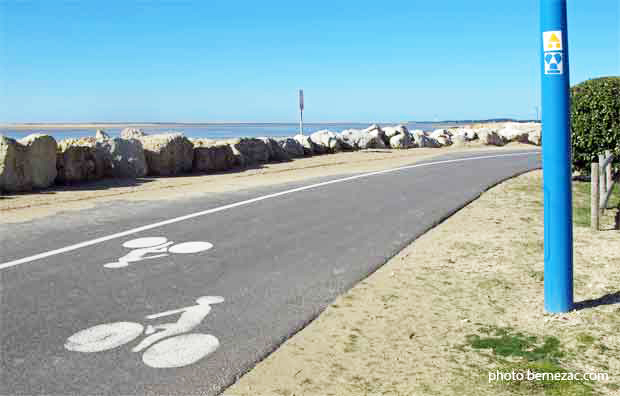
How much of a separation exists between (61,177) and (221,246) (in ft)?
23.0

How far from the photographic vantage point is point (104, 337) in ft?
13.3

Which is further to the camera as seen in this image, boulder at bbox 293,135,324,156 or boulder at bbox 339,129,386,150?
boulder at bbox 339,129,386,150

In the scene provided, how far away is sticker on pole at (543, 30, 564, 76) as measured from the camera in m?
4.27

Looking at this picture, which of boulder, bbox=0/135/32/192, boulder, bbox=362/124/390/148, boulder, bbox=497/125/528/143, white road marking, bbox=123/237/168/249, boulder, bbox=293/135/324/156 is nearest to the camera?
white road marking, bbox=123/237/168/249

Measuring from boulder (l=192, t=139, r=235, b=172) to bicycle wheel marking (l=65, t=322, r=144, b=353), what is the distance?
11320 millimetres

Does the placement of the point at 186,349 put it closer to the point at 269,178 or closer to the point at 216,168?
the point at 269,178

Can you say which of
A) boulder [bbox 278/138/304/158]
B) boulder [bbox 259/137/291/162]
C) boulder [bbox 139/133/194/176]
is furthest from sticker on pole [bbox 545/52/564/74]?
boulder [bbox 278/138/304/158]

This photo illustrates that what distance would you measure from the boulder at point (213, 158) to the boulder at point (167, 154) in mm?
378

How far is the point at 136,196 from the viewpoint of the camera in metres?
10.5

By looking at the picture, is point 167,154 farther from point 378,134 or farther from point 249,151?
point 378,134

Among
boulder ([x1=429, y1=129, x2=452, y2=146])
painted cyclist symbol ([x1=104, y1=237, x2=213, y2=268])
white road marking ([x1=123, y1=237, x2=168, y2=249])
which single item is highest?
boulder ([x1=429, y1=129, x2=452, y2=146])

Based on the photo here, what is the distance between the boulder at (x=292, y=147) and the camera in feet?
64.3

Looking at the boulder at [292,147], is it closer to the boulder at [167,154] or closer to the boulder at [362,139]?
the boulder at [362,139]

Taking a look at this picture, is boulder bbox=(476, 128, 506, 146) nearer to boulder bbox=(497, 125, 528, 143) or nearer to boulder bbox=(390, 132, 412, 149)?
boulder bbox=(497, 125, 528, 143)
